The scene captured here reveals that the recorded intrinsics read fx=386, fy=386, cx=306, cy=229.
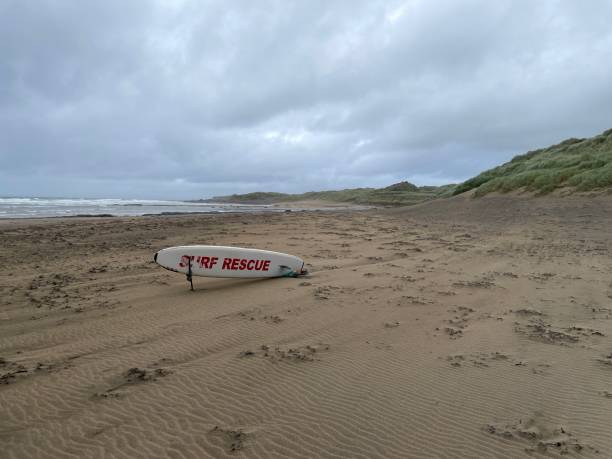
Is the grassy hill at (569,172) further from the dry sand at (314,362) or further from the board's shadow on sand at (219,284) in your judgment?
the board's shadow on sand at (219,284)

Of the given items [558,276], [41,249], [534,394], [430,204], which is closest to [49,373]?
[534,394]

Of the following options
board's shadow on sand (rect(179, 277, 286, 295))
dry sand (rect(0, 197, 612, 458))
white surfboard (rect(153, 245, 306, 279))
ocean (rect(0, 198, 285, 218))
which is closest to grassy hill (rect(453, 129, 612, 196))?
dry sand (rect(0, 197, 612, 458))

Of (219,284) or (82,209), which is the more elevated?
(82,209)

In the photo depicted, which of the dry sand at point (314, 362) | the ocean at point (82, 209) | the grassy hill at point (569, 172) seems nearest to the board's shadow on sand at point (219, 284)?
the dry sand at point (314, 362)

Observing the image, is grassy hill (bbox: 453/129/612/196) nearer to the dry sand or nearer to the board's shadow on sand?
the dry sand

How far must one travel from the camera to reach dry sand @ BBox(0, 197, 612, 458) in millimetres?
3133

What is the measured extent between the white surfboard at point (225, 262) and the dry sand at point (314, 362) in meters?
0.30

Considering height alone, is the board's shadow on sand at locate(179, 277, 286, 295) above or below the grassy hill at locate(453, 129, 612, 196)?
below

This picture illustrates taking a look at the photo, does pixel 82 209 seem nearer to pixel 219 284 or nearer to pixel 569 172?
pixel 219 284

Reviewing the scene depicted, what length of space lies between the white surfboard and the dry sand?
0.30 meters

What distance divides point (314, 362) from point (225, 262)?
13.3 ft

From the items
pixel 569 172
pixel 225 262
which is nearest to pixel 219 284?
pixel 225 262

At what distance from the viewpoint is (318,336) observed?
520 cm

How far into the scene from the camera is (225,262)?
798cm
